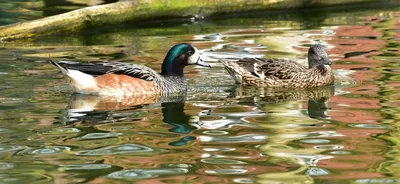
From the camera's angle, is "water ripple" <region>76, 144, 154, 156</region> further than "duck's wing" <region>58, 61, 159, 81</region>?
No

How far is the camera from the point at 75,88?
11.6 m

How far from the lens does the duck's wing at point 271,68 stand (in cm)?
1263

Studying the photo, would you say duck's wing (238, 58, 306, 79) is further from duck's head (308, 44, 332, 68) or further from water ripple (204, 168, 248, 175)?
water ripple (204, 168, 248, 175)

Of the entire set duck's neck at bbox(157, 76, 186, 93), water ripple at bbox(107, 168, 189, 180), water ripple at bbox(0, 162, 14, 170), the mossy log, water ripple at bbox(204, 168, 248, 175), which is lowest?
water ripple at bbox(204, 168, 248, 175)

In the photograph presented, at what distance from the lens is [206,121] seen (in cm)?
980

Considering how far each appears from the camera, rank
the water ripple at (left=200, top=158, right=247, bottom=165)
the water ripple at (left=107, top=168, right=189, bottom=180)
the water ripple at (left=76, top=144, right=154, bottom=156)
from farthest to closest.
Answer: the water ripple at (left=76, top=144, right=154, bottom=156)
the water ripple at (left=200, top=158, right=247, bottom=165)
the water ripple at (left=107, top=168, right=189, bottom=180)

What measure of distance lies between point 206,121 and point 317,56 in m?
3.74

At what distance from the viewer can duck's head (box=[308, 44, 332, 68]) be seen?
13008 mm

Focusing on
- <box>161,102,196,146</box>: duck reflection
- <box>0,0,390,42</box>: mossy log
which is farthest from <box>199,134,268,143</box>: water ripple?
<box>0,0,390,42</box>: mossy log

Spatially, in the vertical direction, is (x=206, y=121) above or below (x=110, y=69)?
below

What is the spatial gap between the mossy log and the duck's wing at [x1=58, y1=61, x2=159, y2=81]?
3.98 meters

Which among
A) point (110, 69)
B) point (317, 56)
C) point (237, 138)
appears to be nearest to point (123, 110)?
point (110, 69)

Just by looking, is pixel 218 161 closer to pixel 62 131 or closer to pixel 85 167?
pixel 85 167

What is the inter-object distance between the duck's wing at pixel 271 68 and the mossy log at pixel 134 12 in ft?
13.9
